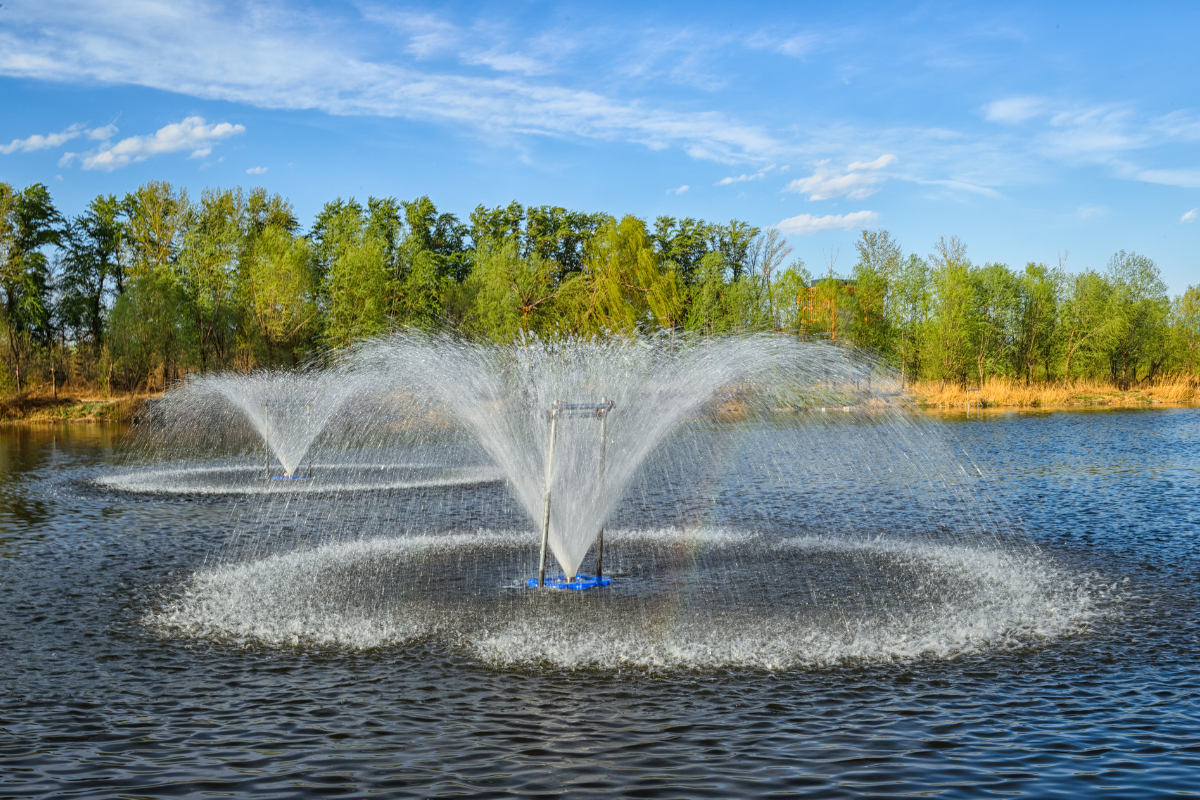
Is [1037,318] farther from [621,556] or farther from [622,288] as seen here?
[621,556]

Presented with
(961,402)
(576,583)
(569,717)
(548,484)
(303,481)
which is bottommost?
(569,717)

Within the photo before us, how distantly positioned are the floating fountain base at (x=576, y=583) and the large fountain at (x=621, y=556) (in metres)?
0.08

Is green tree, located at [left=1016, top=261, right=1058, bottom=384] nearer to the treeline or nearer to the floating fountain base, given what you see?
the treeline

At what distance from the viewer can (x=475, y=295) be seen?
3322 inches

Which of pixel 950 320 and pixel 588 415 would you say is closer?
pixel 588 415

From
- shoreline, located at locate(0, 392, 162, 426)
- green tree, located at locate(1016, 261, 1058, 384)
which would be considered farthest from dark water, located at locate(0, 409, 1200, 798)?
green tree, located at locate(1016, 261, 1058, 384)

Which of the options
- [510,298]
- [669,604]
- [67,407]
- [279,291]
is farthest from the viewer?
A: [510,298]

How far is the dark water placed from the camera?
7.95 metres

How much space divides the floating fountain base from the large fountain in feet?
0.27

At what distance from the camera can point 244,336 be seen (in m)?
76.6

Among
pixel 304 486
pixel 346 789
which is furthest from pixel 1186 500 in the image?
pixel 304 486

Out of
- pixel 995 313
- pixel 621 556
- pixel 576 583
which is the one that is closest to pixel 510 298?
pixel 995 313

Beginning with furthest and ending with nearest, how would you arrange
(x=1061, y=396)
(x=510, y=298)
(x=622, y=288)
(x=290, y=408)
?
(x=1061, y=396) → (x=622, y=288) → (x=510, y=298) → (x=290, y=408)

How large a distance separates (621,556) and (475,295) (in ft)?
226
